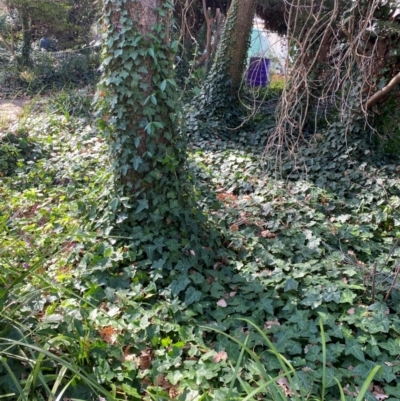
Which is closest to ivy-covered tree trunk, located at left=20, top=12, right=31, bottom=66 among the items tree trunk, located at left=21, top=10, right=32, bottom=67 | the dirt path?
tree trunk, located at left=21, top=10, right=32, bottom=67

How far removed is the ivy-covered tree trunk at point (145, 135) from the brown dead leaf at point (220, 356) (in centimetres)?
78

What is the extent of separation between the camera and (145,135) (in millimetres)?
3008

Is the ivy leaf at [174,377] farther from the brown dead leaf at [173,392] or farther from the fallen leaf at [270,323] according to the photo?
the fallen leaf at [270,323]

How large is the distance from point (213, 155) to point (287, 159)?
98 cm

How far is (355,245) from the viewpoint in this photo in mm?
3328

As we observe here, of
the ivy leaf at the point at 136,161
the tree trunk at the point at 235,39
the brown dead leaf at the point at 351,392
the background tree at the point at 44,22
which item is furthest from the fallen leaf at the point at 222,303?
the background tree at the point at 44,22

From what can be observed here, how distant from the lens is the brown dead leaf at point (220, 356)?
219 cm

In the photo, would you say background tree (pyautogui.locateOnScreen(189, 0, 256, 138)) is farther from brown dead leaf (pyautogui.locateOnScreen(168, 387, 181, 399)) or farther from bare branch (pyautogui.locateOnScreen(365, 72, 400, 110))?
brown dead leaf (pyautogui.locateOnScreen(168, 387, 181, 399))

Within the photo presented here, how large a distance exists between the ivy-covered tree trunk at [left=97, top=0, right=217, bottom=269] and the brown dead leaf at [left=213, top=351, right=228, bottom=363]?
2.56 feet

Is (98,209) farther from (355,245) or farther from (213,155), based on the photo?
(213,155)

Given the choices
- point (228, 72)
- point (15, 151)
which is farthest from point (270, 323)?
point (228, 72)

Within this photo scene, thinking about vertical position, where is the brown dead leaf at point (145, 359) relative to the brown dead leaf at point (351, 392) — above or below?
below

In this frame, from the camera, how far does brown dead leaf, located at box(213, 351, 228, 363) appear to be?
86.4 inches

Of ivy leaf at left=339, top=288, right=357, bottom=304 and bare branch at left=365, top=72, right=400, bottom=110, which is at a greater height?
bare branch at left=365, top=72, right=400, bottom=110
